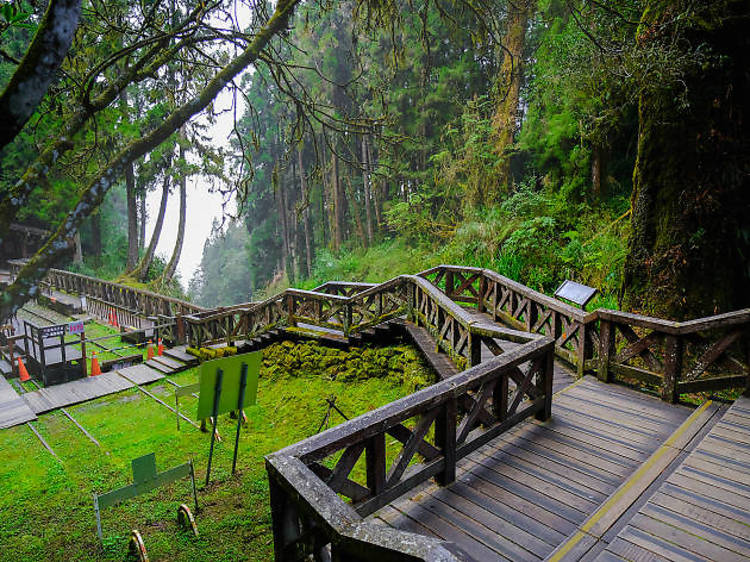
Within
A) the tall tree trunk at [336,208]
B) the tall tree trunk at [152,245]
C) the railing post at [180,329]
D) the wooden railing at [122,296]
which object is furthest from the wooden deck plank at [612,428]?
the tall tree trunk at [152,245]

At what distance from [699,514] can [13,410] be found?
1224cm

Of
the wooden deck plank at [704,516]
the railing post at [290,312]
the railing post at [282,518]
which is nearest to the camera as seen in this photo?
the railing post at [282,518]

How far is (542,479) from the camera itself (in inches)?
149

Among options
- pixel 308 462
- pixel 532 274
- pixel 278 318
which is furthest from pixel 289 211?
pixel 308 462

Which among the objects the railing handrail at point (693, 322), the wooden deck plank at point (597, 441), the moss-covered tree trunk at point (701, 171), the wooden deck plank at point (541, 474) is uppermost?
the moss-covered tree trunk at point (701, 171)

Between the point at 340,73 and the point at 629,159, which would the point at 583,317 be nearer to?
the point at 629,159

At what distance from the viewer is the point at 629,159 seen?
38.5ft

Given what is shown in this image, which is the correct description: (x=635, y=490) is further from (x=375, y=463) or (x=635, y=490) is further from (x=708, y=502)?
(x=375, y=463)

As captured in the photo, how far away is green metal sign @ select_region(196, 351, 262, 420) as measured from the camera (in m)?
6.00

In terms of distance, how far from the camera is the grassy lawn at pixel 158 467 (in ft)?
18.1

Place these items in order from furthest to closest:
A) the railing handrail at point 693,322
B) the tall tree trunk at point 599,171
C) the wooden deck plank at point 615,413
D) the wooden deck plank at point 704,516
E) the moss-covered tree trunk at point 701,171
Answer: the tall tree trunk at point 599,171 → the moss-covered tree trunk at point 701,171 → the railing handrail at point 693,322 → the wooden deck plank at point 615,413 → the wooden deck plank at point 704,516

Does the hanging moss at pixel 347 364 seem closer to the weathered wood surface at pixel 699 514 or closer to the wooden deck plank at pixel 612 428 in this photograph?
the wooden deck plank at pixel 612 428

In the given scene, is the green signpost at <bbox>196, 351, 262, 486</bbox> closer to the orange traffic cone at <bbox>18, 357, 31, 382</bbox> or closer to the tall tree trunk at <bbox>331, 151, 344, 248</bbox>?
the orange traffic cone at <bbox>18, 357, 31, 382</bbox>

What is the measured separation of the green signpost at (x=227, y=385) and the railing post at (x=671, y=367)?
5.24m
